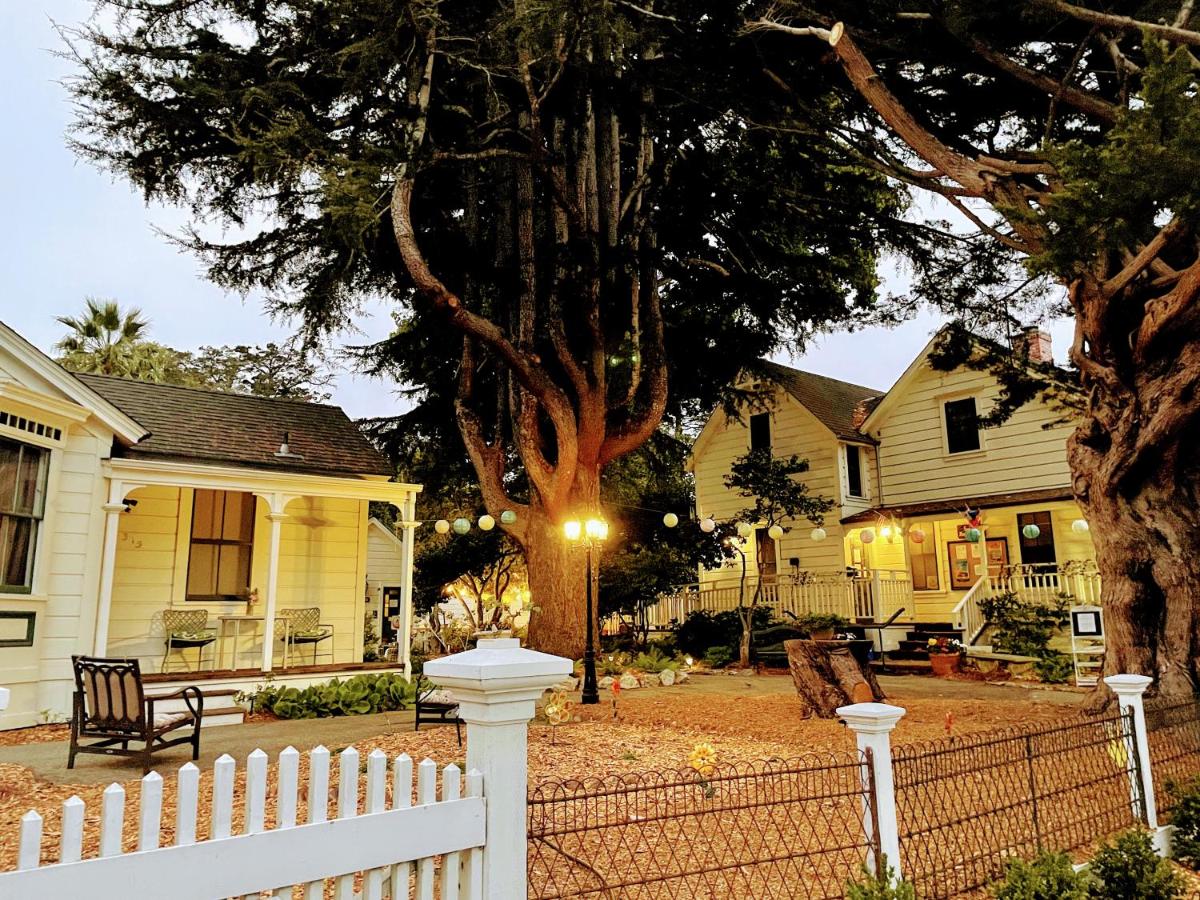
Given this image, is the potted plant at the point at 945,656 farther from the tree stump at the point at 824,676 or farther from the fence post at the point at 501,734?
the fence post at the point at 501,734

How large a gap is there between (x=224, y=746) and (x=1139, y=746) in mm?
8249

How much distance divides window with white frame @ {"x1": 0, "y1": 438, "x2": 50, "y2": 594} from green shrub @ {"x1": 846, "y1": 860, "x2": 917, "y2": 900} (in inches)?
392

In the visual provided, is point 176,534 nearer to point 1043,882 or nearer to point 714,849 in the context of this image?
point 714,849

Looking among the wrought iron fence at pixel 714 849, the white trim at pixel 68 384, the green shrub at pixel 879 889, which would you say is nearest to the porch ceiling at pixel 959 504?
the wrought iron fence at pixel 714 849

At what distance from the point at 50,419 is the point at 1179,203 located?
38.9 ft

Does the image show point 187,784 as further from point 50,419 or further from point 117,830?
point 50,419

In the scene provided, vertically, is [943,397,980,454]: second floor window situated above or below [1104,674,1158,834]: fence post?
above

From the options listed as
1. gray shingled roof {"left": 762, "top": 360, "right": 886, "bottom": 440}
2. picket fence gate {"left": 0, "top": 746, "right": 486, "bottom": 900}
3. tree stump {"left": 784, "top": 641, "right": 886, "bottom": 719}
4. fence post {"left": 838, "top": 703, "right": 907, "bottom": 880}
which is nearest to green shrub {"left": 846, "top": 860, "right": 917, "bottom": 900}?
fence post {"left": 838, "top": 703, "right": 907, "bottom": 880}

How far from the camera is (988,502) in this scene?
19.0 meters

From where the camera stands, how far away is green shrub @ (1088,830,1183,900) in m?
4.38

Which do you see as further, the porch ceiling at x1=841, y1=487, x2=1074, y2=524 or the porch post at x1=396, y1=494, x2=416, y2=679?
the porch ceiling at x1=841, y1=487, x2=1074, y2=524

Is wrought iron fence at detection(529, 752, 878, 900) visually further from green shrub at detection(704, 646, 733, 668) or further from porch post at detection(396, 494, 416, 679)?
green shrub at detection(704, 646, 733, 668)

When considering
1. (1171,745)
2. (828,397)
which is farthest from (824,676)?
(828,397)

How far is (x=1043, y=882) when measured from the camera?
158 inches
